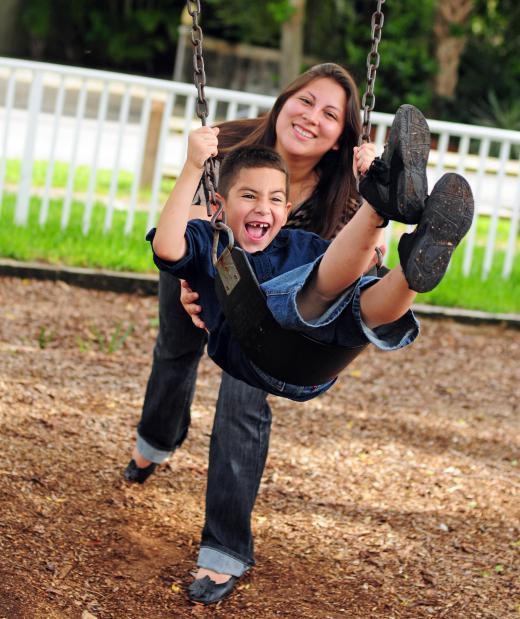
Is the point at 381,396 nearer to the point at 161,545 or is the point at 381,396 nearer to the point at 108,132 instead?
the point at 161,545

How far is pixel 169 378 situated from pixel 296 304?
1.07 m

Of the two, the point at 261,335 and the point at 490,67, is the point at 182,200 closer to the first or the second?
the point at 261,335

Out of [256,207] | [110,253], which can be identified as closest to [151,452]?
[256,207]

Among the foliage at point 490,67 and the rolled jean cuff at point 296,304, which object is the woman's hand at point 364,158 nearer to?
the rolled jean cuff at point 296,304

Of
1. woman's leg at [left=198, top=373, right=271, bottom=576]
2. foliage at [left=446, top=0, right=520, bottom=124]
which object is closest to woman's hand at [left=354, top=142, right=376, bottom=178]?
woman's leg at [left=198, top=373, right=271, bottom=576]

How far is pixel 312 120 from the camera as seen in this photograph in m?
3.05

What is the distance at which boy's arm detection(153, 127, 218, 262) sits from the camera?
2.59 metres

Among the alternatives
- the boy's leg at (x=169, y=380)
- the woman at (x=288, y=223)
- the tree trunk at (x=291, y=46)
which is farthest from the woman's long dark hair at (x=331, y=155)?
the tree trunk at (x=291, y=46)

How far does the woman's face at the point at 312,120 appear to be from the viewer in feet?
10.0

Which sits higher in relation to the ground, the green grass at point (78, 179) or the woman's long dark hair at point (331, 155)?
the woman's long dark hair at point (331, 155)

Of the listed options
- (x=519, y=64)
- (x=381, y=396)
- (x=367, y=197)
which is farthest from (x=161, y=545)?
(x=519, y=64)

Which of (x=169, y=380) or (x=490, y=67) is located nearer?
(x=169, y=380)

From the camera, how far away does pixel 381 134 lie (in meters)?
7.12

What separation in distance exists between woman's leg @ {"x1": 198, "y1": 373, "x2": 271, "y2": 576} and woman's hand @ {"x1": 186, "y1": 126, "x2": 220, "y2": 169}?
669mm
